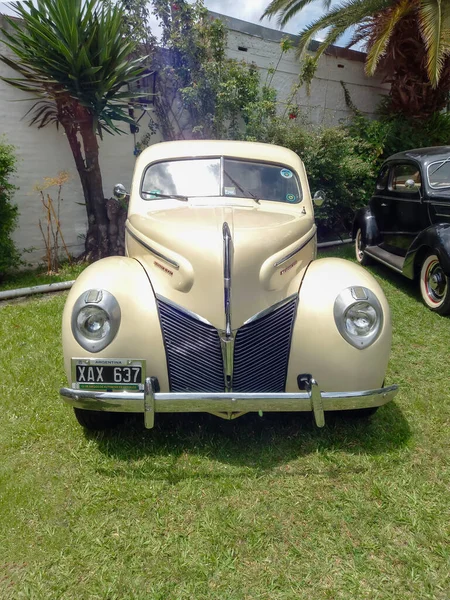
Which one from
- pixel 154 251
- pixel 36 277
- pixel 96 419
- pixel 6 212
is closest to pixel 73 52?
pixel 6 212

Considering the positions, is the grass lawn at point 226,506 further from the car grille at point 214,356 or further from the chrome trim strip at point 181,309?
the chrome trim strip at point 181,309

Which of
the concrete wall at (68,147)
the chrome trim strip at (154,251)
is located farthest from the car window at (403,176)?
the concrete wall at (68,147)

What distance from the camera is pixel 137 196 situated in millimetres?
3461

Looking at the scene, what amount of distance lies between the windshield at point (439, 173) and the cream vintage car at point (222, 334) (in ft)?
11.4

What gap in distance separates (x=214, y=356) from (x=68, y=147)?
6188mm

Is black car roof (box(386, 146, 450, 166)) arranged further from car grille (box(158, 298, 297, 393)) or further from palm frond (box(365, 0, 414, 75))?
car grille (box(158, 298, 297, 393))

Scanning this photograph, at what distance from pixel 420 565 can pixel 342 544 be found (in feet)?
1.09

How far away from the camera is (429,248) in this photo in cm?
497

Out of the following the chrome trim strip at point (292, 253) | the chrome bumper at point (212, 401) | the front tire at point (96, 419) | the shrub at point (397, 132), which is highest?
the shrub at point (397, 132)

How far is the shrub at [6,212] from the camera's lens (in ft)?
19.1

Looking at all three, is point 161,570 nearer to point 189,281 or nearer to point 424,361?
point 189,281

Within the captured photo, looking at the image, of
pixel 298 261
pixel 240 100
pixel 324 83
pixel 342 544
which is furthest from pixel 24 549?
pixel 324 83

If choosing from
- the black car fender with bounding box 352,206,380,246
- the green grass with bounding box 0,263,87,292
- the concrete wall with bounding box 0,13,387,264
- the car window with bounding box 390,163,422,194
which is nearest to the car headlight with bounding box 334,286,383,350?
the car window with bounding box 390,163,422,194

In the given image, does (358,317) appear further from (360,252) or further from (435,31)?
(435,31)
